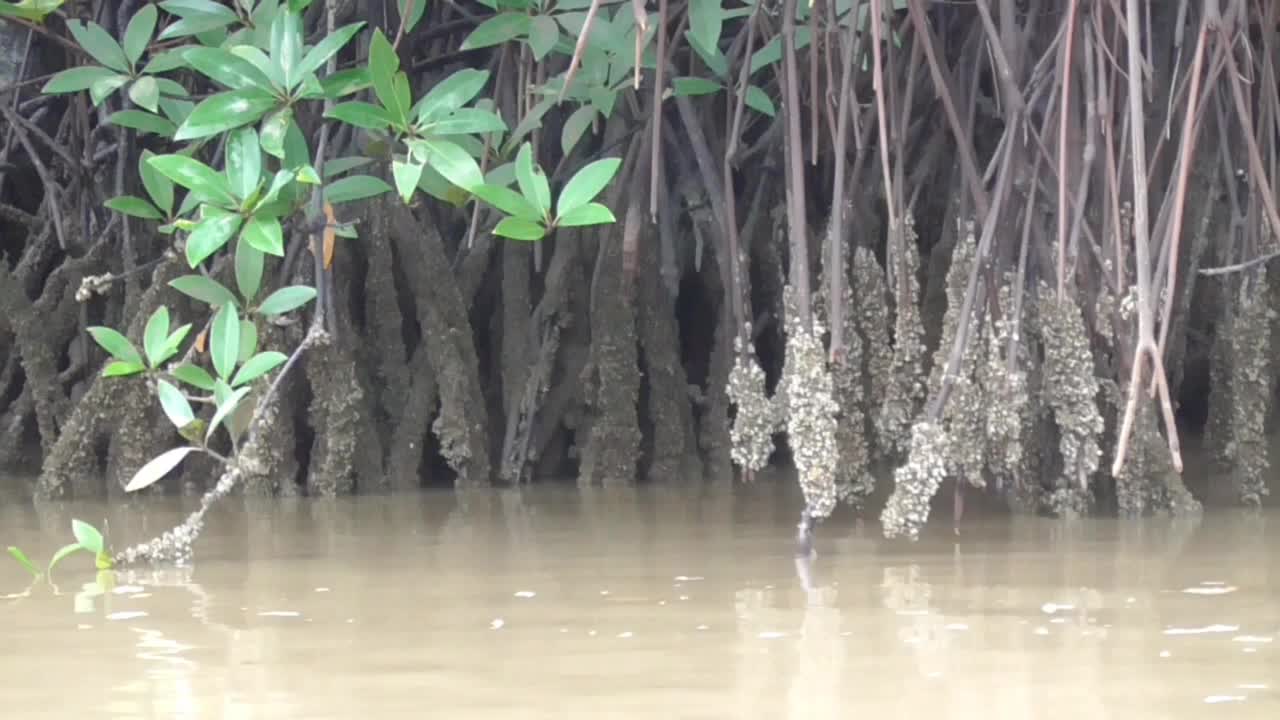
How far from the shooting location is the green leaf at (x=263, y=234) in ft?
7.42

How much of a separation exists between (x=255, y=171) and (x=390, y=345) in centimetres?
91

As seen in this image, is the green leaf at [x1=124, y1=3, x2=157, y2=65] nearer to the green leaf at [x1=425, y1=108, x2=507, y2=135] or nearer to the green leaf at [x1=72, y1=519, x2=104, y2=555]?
the green leaf at [x1=425, y1=108, x2=507, y2=135]

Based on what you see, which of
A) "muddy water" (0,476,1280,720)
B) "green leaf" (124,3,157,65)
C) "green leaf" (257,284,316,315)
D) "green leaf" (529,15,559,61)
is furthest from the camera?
"green leaf" (124,3,157,65)

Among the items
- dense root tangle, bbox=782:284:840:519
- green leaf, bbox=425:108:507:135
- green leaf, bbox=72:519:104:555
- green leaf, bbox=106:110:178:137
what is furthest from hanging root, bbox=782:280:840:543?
green leaf, bbox=106:110:178:137

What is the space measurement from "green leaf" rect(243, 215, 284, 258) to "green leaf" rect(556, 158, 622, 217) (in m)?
0.36

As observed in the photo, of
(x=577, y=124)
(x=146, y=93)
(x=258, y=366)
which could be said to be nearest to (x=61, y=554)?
(x=258, y=366)

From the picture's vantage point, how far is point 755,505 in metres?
2.77

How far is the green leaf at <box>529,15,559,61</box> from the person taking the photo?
8.31 ft

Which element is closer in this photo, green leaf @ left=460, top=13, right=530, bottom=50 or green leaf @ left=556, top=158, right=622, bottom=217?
green leaf @ left=556, top=158, right=622, bottom=217

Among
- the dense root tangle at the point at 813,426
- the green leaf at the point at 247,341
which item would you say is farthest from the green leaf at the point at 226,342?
the dense root tangle at the point at 813,426

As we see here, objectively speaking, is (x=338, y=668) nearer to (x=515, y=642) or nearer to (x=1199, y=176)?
(x=515, y=642)

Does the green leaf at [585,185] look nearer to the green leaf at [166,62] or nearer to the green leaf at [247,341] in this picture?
the green leaf at [247,341]

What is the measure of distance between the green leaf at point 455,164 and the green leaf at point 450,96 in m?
0.05

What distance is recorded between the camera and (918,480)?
2.22 metres
